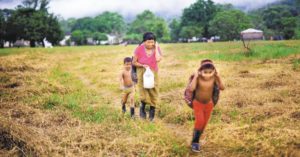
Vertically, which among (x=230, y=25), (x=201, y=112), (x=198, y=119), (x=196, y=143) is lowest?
(x=196, y=143)

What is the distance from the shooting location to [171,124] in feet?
23.5

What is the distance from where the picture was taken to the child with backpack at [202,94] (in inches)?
205

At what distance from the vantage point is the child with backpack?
5.20m

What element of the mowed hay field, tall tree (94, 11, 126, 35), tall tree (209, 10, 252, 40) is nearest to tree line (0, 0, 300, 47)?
tall tree (209, 10, 252, 40)

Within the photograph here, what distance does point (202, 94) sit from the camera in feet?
17.2

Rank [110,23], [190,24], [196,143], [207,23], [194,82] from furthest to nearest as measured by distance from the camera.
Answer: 1. [110,23]
2. [190,24]
3. [207,23]
4. [196,143]
5. [194,82]

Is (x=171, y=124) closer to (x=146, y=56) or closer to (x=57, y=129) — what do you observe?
(x=146, y=56)

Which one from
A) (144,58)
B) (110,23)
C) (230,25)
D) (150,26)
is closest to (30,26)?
(230,25)

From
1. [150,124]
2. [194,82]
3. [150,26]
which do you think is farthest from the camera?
[150,26]

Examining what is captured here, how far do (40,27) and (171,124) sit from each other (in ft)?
228

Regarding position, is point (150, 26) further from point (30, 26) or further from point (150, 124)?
point (150, 124)

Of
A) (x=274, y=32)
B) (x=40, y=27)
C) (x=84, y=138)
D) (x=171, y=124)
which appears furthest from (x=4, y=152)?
(x=274, y=32)

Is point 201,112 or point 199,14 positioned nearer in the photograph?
point 201,112

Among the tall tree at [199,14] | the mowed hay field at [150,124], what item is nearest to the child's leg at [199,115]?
the mowed hay field at [150,124]
